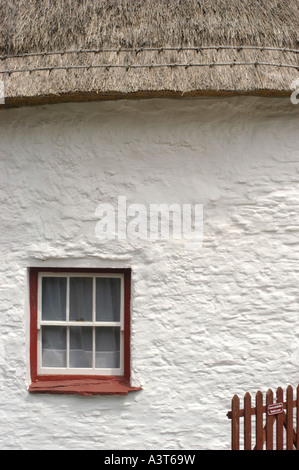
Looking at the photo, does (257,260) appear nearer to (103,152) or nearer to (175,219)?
(175,219)

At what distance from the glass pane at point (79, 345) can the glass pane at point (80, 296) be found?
0.35 feet

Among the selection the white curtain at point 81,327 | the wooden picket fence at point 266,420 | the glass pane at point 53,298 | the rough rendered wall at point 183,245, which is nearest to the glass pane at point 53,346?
the white curtain at point 81,327

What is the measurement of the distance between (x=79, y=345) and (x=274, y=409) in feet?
5.50

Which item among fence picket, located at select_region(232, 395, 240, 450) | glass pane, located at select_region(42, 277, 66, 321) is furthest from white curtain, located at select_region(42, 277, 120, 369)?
fence picket, located at select_region(232, 395, 240, 450)

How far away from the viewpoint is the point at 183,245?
375 cm

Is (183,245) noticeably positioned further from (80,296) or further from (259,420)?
(259,420)

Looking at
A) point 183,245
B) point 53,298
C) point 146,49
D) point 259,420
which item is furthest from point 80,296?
point 146,49

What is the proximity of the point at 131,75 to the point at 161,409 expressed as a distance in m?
2.67

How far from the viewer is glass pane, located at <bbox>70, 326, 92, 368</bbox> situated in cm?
398

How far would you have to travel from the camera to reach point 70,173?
12.4 feet

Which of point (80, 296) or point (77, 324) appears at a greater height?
point (80, 296)

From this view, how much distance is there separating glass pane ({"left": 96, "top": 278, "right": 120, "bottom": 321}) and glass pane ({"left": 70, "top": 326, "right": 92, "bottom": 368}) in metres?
0.18

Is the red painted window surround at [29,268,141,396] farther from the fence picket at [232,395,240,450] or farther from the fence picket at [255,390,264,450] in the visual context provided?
the fence picket at [255,390,264,450]
